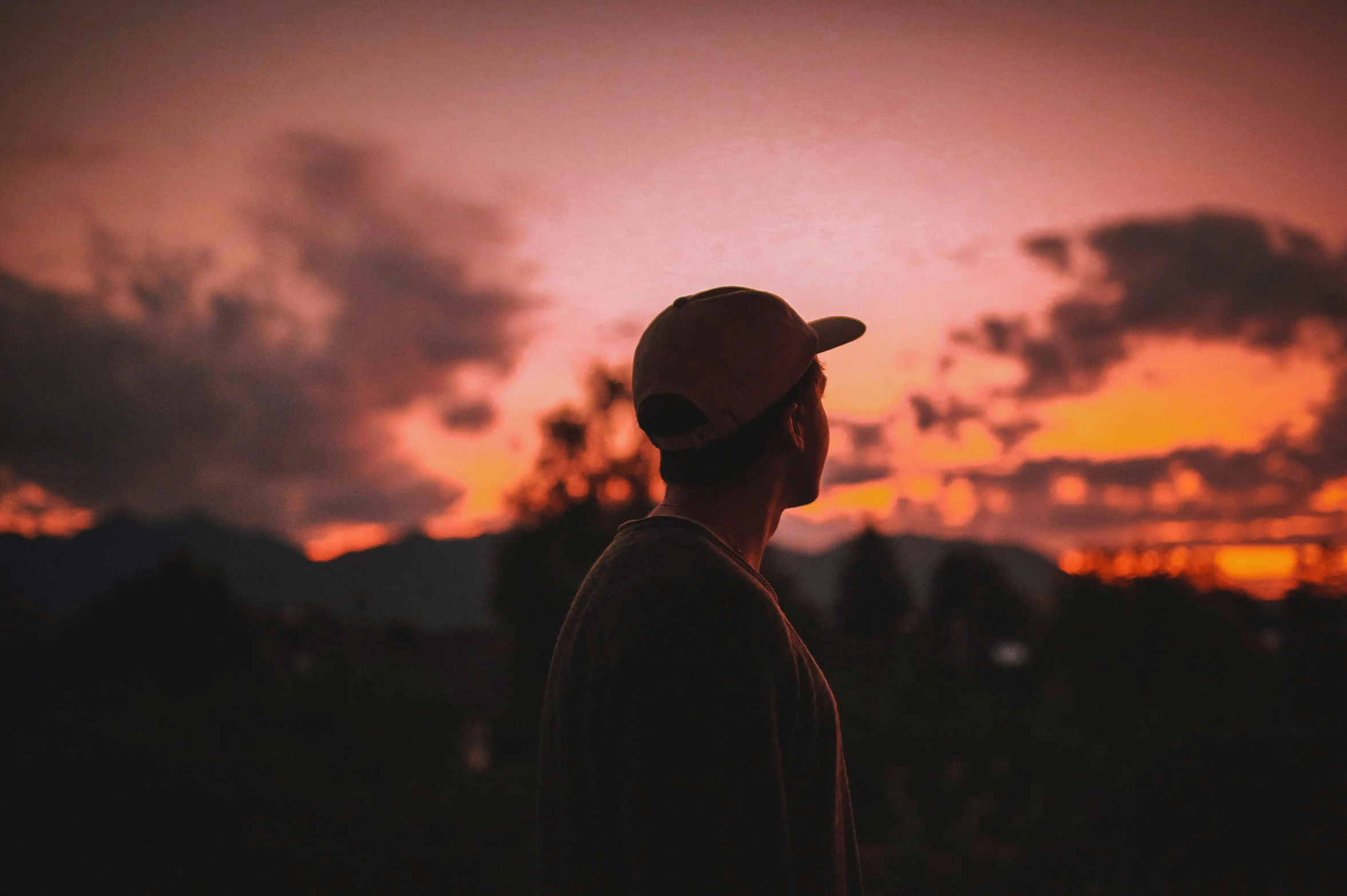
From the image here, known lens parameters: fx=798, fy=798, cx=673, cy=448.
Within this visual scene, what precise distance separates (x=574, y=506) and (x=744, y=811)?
23.1 metres

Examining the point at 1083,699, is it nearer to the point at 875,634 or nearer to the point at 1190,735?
the point at 1190,735

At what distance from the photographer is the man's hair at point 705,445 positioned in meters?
1.63

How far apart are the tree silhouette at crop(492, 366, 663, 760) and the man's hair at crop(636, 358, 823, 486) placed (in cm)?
2083

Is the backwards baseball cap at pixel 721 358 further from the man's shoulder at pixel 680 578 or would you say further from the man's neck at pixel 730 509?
the man's shoulder at pixel 680 578

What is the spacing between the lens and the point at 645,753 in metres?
1.30

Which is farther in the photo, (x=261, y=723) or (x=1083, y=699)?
(x=1083, y=699)

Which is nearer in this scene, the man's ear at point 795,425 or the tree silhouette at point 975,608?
the man's ear at point 795,425

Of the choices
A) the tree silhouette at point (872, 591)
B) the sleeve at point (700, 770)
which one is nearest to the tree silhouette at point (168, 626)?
the sleeve at point (700, 770)

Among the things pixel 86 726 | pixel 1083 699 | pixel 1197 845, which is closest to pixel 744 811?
pixel 1197 845

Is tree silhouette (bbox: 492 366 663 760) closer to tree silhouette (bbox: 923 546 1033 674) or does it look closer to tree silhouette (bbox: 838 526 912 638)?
tree silhouette (bbox: 923 546 1033 674)

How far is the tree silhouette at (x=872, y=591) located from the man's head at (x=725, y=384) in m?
54.6

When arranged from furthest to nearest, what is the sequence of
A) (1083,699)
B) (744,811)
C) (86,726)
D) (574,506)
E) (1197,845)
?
(574,506)
(1083,699)
(86,726)
(1197,845)
(744,811)

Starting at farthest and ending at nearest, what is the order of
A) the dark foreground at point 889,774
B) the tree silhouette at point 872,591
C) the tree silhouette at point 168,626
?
the tree silhouette at point 872,591, the tree silhouette at point 168,626, the dark foreground at point 889,774

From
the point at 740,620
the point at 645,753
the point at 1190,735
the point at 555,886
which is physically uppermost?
the point at 740,620
